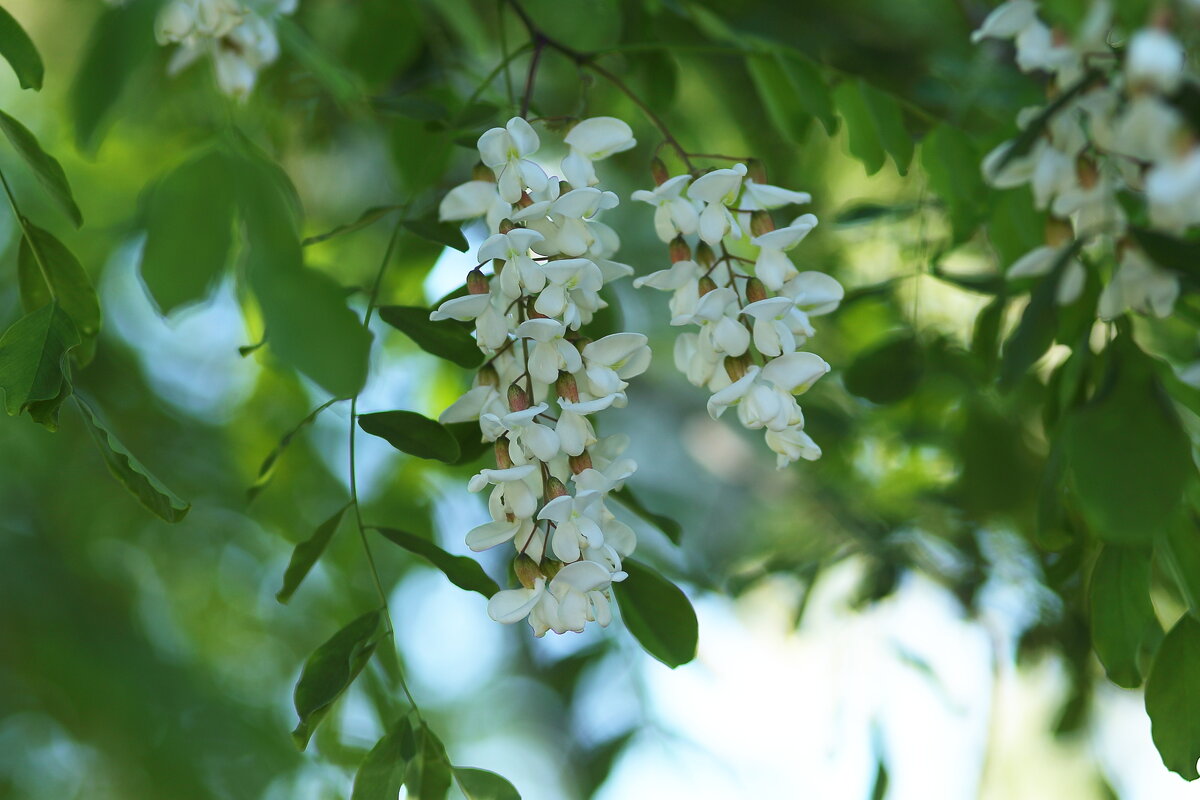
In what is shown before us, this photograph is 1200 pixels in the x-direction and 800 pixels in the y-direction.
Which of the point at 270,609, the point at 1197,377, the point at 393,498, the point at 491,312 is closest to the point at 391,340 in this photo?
the point at 393,498

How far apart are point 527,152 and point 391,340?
839 millimetres

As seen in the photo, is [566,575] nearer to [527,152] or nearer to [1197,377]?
[527,152]

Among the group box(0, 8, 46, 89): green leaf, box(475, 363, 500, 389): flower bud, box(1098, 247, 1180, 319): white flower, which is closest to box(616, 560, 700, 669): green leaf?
box(475, 363, 500, 389): flower bud

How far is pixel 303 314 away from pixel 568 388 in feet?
0.36

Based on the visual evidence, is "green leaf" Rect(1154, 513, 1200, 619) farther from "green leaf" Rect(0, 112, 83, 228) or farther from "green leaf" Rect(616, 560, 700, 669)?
"green leaf" Rect(0, 112, 83, 228)

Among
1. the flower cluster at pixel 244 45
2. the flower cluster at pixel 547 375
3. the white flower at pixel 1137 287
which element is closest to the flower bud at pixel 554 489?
the flower cluster at pixel 547 375

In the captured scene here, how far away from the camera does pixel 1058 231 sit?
1.34 feet

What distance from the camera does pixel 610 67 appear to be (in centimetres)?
74

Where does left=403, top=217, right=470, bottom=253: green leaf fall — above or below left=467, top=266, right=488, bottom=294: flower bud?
below

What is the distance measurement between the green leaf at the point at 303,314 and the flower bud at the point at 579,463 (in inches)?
3.5

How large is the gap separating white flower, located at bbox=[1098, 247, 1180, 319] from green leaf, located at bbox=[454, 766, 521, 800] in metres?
0.30

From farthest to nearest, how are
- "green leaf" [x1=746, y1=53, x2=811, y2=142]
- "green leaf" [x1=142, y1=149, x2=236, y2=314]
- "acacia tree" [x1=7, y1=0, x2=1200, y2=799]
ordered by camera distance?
"green leaf" [x1=746, y1=53, x2=811, y2=142]
"green leaf" [x1=142, y1=149, x2=236, y2=314]
"acacia tree" [x1=7, y1=0, x2=1200, y2=799]

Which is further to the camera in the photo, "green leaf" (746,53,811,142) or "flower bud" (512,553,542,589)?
"green leaf" (746,53,811,142)

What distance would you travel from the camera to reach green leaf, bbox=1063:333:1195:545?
0.94 feet
